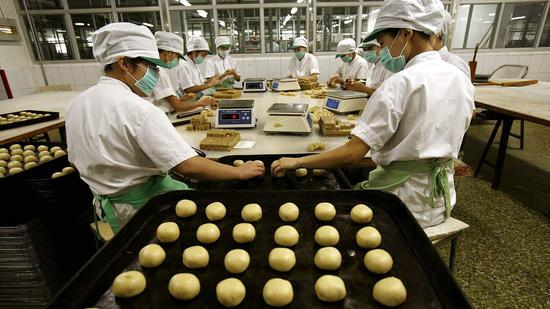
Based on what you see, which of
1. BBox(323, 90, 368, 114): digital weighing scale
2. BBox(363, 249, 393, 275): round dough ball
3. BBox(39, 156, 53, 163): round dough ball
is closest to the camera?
BBox(363, 249, 393, 275): round dough ball

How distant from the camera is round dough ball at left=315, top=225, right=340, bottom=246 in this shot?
0.93m

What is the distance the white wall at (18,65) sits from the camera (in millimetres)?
6039

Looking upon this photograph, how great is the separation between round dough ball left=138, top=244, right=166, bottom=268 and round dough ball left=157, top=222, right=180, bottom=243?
7cm

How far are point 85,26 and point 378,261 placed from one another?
27.9 ft

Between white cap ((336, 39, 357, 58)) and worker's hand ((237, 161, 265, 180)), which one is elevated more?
white cap ((336, 39, 357, 58))

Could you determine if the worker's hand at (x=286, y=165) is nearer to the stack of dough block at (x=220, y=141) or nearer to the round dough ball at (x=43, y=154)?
the stack of dough block at (x=220, y=141)

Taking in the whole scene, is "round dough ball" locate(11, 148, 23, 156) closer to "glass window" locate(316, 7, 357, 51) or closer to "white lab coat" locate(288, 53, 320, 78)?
"white lab coat" locate(288, 53, 320, 78)

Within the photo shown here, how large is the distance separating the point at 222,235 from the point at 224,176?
38 centimetres

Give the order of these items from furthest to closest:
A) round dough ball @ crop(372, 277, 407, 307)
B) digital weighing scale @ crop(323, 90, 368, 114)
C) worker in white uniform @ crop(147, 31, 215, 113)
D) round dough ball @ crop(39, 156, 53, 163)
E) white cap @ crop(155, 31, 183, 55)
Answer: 1. white cap @ crop(155, 31, 183, 55)
2. worker in white uniform @ crop(147, 31, 215, 113)
3. digital weighing scale @ crop(323, 90, 368, 114)
4. round dough ball @ crop(39, 156, 53, 163)
5. round dough ball @ crop(372, 277, 407, 307)

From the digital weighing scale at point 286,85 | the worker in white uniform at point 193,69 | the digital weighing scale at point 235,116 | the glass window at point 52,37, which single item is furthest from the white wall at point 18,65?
the digital weighing scale at point 235,116

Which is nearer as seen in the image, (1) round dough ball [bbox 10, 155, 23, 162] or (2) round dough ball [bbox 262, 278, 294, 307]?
(2) round dough ball [bbox 262, 278, 294, 307]

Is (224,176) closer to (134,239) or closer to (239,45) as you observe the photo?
(134,239)

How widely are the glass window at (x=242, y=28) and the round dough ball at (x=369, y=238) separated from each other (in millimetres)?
6623

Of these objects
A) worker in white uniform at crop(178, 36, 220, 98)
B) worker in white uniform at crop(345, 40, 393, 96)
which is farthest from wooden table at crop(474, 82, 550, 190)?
worker in white uniform at crop(178, 36, 220, 98)
